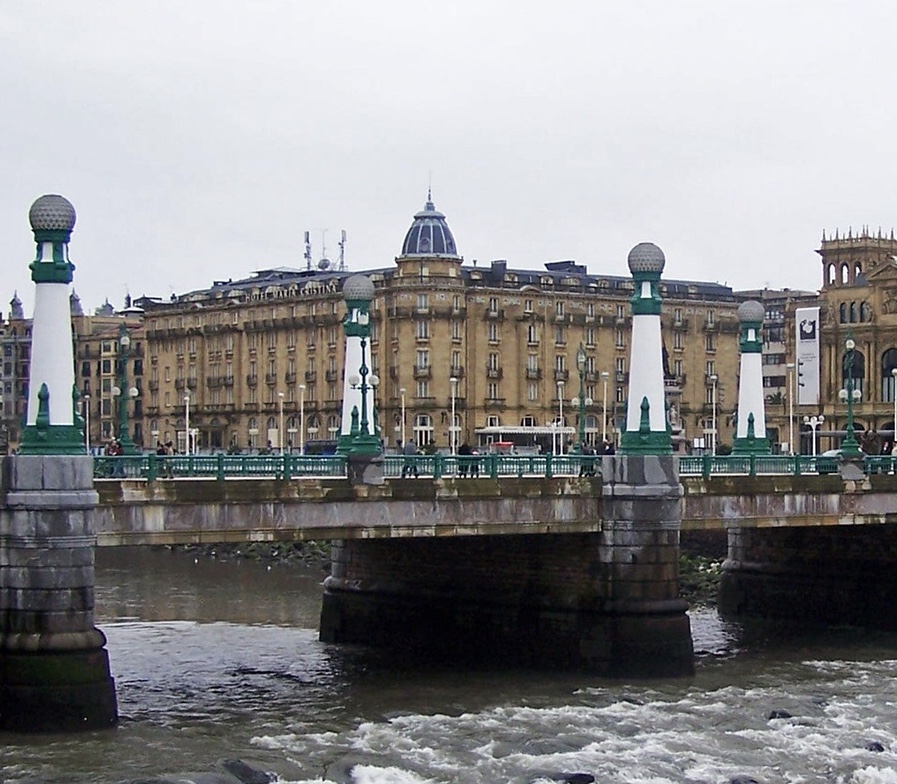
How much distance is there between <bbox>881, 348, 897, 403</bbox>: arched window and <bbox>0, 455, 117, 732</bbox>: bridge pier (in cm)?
10899

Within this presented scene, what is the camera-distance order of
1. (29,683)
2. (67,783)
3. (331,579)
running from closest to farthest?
(67,783)
(29,683)
(331,579)

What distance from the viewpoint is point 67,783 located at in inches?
1403

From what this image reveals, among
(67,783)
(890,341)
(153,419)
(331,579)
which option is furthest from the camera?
(153,419)

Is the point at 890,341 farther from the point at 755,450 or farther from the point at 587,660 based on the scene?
the point at 587,660

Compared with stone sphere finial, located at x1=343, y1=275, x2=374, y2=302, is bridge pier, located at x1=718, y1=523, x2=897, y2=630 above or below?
below

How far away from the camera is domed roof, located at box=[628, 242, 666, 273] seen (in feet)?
163

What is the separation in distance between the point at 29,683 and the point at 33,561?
246 cm

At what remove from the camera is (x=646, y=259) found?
4962 centimetres

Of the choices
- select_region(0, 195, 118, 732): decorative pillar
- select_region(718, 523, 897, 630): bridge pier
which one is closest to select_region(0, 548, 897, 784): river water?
select_region(0, 195, 118, 732): decorative pillar

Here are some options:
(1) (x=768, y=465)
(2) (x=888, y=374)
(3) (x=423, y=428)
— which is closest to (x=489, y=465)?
(1) (x=768, y=465)

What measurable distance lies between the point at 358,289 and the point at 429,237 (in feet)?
318

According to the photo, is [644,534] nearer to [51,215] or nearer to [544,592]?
[544,592]

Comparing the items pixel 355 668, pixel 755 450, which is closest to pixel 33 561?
pixel 355 668

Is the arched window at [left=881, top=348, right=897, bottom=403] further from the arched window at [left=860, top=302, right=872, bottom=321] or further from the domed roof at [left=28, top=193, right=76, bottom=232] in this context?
the domed roof at [left=28, top=193, right=76, bottom=232]
